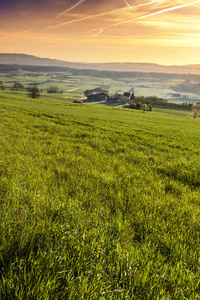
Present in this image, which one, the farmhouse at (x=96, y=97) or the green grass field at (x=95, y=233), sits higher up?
the farmhouse at (x=96, y=97)

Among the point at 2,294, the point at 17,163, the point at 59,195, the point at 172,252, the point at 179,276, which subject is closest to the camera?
the point at 2,294

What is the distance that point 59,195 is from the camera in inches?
154

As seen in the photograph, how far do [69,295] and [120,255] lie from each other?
2.82 feet

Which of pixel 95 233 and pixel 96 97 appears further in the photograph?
pixel 96 97

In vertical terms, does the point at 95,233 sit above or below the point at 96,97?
below

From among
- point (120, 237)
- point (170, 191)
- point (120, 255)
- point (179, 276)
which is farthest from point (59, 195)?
point (170, 191)

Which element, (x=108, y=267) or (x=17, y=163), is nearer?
(x=108, y=267)

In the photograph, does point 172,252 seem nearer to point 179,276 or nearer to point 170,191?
point 179,276

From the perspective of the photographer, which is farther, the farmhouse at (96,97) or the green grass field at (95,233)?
the farmhouse at (96,97)

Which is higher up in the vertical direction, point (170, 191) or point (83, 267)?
point (83, 267)

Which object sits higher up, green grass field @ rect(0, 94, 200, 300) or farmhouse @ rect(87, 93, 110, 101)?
farmhouse @ rect(87, 93, 110, 101)

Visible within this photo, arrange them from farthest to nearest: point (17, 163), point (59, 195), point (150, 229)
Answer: point (17, 163) → point (59, 195) → point (150, 229)

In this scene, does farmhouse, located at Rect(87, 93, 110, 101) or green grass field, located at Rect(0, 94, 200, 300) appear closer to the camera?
green grass field, located at Rect(0, 94, 200, 300)

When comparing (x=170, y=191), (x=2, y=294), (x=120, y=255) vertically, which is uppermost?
(x=2, y=294)
